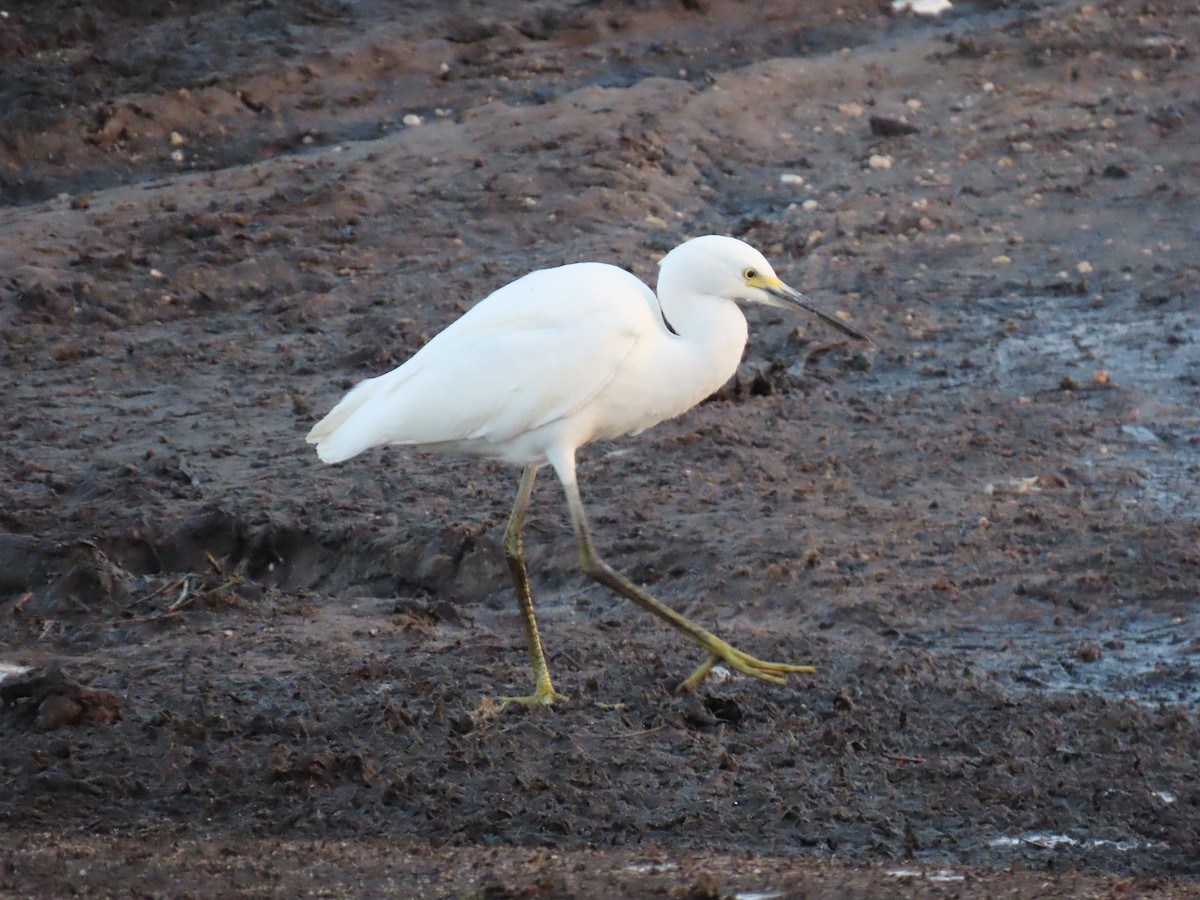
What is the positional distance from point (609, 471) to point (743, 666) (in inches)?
83.1

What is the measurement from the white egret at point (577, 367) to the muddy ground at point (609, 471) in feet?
1.87

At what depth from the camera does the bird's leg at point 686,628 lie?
214 inches

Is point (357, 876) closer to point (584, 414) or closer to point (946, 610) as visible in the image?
point (584, 414)

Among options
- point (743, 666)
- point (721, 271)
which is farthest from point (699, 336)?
point (743, 666)

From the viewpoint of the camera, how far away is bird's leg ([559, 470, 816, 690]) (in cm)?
543

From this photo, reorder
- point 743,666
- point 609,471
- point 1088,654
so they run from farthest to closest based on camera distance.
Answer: point 609,471 < point 1088,654 < point 743,666

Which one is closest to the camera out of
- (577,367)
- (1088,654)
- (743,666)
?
(577,367)

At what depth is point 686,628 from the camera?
18.1 ft

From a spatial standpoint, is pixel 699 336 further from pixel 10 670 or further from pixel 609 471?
pixel 10 670

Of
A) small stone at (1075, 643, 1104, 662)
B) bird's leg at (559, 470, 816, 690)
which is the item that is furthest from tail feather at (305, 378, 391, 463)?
small stone at (1075, 643, 1104, 662)

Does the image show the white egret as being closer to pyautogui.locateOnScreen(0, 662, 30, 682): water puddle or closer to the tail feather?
the tail feather

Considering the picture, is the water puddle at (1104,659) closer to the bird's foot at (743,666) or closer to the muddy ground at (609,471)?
the muddy ground at (609,471)

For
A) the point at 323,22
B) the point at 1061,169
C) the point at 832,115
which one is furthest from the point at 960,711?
the point at 323,22

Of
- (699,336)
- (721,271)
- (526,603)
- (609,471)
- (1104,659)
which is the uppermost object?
(721,271)
